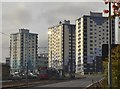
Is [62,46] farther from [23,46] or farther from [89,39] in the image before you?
[23,46]

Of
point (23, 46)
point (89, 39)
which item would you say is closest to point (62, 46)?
point (89, 39)

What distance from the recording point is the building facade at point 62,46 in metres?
131

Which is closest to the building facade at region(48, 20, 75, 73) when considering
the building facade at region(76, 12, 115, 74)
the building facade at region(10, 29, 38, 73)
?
the building facade at region(76, 12, 115, 74)

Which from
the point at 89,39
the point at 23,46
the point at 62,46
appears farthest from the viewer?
the point at 62,46

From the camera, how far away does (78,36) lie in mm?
134250

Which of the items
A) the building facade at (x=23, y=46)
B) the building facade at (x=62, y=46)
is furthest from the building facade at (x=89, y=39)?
the building facade at (x=23, y=46)

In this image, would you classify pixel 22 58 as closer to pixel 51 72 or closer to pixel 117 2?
pixel 51 72

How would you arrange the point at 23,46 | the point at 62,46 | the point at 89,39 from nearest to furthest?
the point at 23,46 → the point at 89,39 → the point at 62,46

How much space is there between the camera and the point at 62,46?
132250 millimetres

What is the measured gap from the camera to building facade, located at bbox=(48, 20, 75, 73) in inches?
5144

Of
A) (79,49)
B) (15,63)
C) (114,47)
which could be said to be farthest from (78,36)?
(114,47)

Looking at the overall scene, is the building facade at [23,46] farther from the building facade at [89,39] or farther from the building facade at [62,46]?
the building facade at [89,39]

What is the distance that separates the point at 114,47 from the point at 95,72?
10442 centimetres

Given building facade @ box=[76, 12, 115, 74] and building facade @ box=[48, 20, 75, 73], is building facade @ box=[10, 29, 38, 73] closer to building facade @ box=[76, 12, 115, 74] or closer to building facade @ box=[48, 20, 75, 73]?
building facade @ box=[48, 20, 75, 73]
